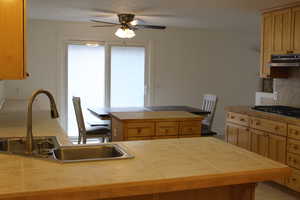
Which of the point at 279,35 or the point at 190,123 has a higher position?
the point at 279,35

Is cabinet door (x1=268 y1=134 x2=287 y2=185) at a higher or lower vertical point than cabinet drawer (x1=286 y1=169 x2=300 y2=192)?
higher

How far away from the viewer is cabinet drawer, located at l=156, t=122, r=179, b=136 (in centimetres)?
403

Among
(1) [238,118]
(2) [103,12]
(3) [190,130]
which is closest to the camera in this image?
(3) [190,130]

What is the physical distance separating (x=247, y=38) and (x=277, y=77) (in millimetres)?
2808

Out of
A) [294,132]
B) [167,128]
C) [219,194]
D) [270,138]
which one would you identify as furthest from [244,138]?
[219,194]

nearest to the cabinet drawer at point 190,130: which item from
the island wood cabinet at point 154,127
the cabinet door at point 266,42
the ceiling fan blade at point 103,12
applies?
the island wood cabinet at point 154,127

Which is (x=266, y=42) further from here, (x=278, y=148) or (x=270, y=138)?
(x=278, y=148)

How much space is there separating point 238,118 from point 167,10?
1.82 m

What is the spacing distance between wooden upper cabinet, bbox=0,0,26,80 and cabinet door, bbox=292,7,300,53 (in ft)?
11.0

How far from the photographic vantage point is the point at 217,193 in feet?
6.57

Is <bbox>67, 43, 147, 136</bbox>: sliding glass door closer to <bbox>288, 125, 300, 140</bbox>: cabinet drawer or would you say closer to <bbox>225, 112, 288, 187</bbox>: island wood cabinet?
<bbox>225, 112, 288, 187</bbox>: island wood cabinet

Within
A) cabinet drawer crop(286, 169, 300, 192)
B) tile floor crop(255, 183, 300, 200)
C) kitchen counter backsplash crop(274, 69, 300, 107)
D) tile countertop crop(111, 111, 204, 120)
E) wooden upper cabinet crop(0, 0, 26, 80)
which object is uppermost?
wooden upper cabinet crop(0, 0, 26, 80)

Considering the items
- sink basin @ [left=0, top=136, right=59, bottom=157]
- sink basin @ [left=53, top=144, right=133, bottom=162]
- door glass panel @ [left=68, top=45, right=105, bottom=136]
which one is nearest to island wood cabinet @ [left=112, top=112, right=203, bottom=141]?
sink basin @ [left=0, top=136, right=59, bottom=157]

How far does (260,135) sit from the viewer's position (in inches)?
173
